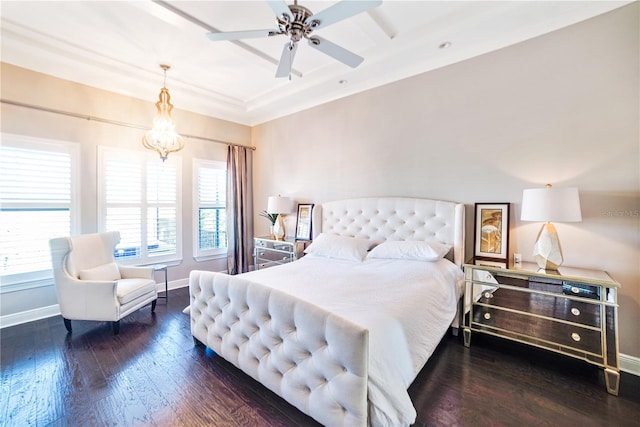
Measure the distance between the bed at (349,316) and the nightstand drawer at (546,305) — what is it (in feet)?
1.12

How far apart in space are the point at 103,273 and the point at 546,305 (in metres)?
4.53

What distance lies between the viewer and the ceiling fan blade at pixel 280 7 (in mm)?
1754

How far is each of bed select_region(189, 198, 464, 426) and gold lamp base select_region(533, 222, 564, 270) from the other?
69 centimetres

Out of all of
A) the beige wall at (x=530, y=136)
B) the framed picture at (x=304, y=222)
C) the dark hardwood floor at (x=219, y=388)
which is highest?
the beige wall at (x=530, y=136)

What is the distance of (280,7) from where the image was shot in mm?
1800

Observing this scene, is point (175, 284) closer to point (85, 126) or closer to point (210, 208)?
point (210, 208)

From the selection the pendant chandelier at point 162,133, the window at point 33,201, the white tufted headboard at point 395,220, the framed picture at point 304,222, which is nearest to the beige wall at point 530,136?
the white tufted headboard at point 395,220

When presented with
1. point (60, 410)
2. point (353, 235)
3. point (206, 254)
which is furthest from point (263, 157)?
point (60, 410)

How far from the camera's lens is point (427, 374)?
7.06ft

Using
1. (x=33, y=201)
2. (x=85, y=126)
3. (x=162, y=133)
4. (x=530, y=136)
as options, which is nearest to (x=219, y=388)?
(x=162, y=133)

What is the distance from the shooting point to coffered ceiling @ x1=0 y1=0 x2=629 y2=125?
2398mm

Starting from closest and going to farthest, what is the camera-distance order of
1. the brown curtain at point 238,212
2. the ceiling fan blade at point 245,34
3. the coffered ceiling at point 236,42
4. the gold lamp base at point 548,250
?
the ceiling fan blade at point 245,34 → the gold lamp base at point 548,250 → the coffered ceiling at point 236,42 → the brown curtain at point 238,212

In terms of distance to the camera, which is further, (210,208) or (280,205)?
(210,208)

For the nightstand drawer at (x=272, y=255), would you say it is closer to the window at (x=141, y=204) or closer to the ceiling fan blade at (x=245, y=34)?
the window at (x=141, y=204)
